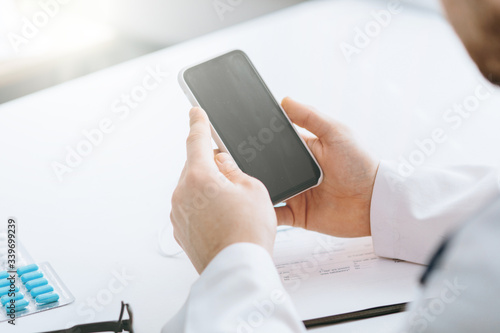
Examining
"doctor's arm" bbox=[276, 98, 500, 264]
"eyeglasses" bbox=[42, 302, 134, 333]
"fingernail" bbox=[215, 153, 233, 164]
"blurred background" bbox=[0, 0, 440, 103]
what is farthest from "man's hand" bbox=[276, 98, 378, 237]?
"blurred background" bbox=[0, 0, 440, 103]

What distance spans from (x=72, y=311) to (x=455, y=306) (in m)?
0.42

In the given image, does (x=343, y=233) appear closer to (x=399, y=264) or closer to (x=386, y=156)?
(x=399, y=264)

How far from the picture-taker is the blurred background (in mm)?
959

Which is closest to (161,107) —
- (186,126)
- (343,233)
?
(186,126)

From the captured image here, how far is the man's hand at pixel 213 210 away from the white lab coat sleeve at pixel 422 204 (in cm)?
20

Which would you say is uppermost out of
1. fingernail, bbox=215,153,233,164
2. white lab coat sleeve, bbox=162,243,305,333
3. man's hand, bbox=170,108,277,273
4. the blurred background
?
the blurred background

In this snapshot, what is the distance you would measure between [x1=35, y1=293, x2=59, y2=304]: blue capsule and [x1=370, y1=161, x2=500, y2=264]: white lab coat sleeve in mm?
382

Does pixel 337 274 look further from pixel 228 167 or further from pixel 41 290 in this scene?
pixel 41 290

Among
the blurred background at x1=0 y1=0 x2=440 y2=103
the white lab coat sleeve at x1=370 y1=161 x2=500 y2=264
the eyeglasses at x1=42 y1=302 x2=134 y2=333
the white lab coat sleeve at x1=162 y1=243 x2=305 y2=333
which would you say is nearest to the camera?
the white lab coat sleeve at x1=162 y1=243 x2=305 y2=333

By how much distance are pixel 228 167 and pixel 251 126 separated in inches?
4.1

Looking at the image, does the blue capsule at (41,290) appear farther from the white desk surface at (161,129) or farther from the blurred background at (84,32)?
the blurred background at (84,32)

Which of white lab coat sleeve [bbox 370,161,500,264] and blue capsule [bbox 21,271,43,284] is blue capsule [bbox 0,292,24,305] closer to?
blue capsule [bbox 21,271,43,284]

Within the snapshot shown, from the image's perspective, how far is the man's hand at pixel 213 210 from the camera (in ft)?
1.74

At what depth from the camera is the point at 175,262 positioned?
2.27ft
